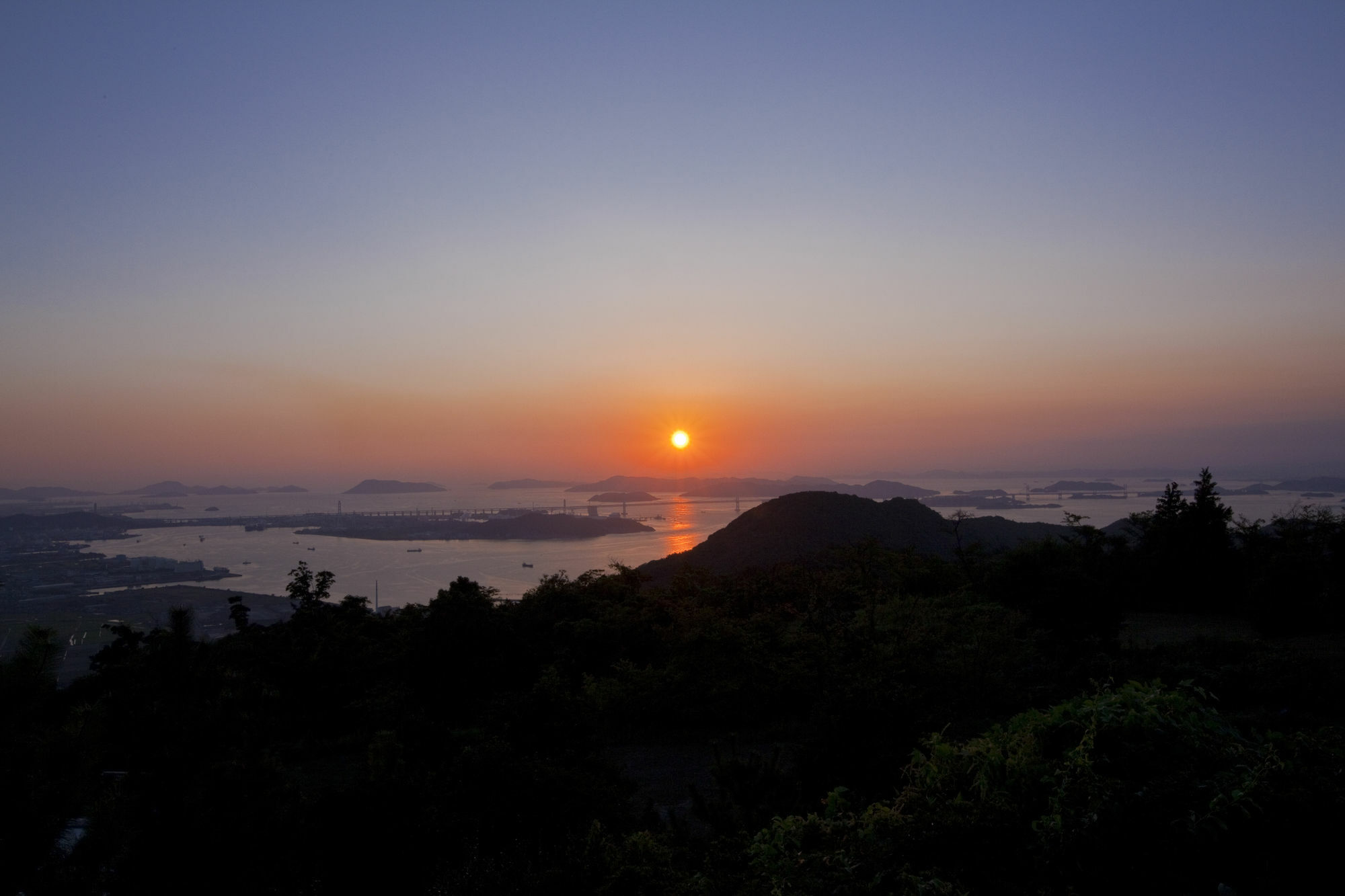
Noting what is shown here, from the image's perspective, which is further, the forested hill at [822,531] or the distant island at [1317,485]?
the distant island at [1317,485]

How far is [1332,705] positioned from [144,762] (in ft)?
32.6

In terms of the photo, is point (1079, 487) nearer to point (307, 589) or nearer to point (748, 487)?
point (748, 487)

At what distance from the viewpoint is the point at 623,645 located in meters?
12.1

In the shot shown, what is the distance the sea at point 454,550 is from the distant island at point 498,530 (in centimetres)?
137

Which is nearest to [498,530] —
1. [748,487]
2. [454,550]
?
[454,550]

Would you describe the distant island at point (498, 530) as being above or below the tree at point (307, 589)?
below

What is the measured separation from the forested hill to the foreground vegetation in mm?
16490

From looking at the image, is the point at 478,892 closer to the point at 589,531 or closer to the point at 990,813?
the point at 990,813

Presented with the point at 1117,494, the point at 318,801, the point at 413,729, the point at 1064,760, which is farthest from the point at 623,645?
the point at 1117,494

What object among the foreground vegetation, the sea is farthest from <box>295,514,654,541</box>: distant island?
the foreground vegetation

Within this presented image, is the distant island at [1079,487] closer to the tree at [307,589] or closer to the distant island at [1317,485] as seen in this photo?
the distant island at [1317,485]

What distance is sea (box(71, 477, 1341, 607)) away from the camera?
34219 millimetres

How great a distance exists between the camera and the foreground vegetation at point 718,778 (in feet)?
12.1

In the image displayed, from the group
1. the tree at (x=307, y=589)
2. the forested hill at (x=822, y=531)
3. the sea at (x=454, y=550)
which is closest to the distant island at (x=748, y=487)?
the sea at (x=454, y=550)
